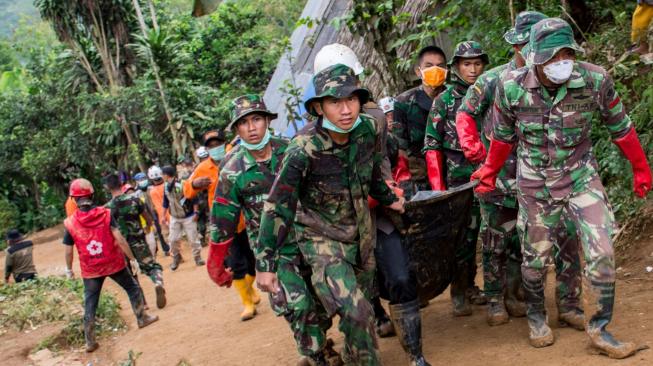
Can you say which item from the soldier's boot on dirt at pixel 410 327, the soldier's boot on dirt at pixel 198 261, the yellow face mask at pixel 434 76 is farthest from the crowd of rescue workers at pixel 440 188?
the soldier's boot on dirt at pixel 198 261

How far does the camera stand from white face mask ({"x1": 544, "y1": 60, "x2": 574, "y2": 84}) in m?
4.40

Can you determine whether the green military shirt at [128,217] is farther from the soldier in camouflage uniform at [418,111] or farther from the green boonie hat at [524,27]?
the green boonie hat at [524,27]

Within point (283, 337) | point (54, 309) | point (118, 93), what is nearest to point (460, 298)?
point (283, 337)

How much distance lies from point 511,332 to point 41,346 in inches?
246

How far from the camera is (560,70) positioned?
14.5ft

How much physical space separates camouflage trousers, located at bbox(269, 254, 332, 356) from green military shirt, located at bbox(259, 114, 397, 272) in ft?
1.26

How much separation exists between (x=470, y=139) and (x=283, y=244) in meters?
1.63

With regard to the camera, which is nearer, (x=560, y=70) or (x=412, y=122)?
(x=560, y=70)

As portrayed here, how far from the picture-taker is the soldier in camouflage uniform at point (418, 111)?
258 inches

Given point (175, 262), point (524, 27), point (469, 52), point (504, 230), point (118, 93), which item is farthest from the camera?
point (118, 93)

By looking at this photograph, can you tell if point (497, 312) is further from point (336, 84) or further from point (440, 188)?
point (336, 84)

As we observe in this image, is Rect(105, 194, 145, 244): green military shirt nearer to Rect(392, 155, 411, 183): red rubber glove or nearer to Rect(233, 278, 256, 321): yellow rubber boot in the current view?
Rect(233, 278, 256, 321): yellow rubber boot

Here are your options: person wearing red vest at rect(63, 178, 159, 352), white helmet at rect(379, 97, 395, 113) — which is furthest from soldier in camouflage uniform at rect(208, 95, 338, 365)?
person wearing red vest at rect(63, 178, 159, 352)

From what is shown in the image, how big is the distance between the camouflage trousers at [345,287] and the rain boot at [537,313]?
1069mm
